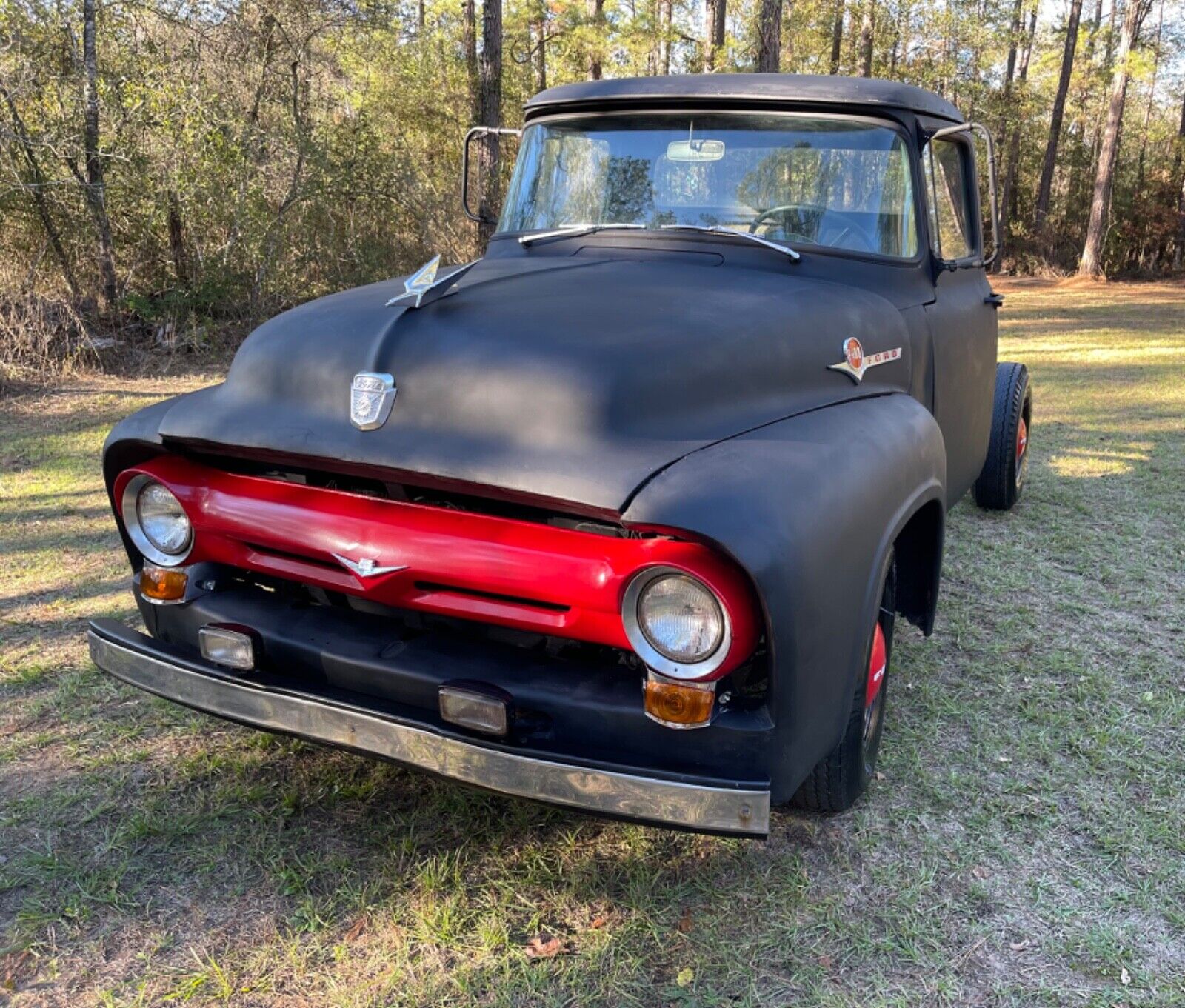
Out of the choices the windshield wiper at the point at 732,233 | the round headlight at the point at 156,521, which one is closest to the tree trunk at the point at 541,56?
the windshield wiper at the point at 732,233

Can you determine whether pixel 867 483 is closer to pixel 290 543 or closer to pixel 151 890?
pixel 290 543

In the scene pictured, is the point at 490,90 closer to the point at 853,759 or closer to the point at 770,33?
the point at 770,33

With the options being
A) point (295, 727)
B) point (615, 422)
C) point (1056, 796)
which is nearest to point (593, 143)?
point (615, 422)

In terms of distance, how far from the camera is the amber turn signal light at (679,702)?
78.7 inches

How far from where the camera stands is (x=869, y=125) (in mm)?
3424

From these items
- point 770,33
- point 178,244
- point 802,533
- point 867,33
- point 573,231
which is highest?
point 867,33

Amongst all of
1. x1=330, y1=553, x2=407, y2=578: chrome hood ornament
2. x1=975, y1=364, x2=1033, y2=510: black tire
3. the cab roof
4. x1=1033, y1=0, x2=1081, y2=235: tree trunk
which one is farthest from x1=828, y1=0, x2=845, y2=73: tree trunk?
x1=330, y1=553, x2=407, y2=578: chrome hood ornament

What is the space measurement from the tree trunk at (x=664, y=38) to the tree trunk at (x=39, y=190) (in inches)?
690

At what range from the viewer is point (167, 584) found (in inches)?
104

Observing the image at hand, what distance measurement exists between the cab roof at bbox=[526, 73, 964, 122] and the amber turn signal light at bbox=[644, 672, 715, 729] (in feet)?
7.72

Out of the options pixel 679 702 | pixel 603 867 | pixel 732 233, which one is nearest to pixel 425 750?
pixel 679 702

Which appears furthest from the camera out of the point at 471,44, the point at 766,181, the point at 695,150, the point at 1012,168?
the point at 1012,168

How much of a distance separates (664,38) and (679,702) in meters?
25.0

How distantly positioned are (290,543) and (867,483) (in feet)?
4.66
